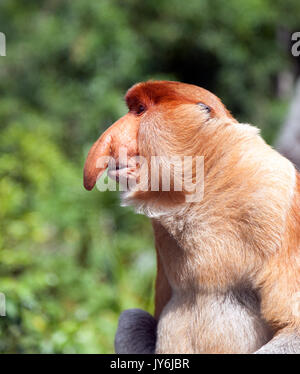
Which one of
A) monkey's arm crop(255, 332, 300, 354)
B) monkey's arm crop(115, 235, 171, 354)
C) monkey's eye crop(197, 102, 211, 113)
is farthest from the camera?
monkey's arm crop(115, 235, 171, 354)

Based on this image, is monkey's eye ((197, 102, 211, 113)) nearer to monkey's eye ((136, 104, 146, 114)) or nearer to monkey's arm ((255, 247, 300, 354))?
monkey's eye ((136, 104, 146, 114))

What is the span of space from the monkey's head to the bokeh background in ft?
8.22

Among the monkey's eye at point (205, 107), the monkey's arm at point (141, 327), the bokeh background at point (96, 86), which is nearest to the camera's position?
the monkey's eye at point (205, 107)

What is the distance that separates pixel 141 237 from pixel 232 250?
356cm

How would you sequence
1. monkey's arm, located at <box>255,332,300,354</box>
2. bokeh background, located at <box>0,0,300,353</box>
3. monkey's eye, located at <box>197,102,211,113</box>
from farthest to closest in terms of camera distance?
1. bokeh background, located at <box>0,0,300,353</box>
2. monkey's eye, located at <box>197,102,211,113</box>
3. monkey's arm, located at <box>255,332,300,354</box>

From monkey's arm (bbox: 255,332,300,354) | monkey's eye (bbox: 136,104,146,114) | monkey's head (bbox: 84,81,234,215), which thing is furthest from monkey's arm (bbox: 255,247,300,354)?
monkey's eye (bbox: 136,104,146,114)

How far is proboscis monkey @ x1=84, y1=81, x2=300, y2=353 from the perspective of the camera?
139 cm

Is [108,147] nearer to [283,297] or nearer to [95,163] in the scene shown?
[95,163]

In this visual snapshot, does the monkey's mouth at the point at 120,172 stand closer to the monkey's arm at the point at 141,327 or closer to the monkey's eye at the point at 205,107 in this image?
the monkey's eye at the point at 205,107

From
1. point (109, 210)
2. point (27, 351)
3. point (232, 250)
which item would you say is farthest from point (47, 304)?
point (232, 250)

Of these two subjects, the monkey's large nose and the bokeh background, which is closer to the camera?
the monkey's large nose

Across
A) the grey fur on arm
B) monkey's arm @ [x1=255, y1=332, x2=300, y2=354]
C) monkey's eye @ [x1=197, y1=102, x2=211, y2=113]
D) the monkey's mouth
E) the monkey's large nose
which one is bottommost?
the grey fur on arm

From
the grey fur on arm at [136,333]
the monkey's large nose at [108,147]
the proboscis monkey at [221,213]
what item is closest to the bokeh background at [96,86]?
the grey fur on arm at [136,333]

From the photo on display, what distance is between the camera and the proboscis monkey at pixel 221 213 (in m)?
1.39
